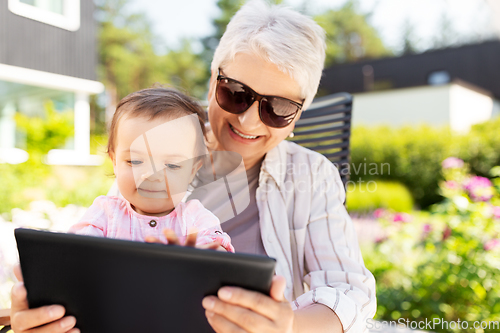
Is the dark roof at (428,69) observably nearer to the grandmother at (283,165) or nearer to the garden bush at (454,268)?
the garden bush at (454,268)

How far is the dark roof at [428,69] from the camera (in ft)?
68.9

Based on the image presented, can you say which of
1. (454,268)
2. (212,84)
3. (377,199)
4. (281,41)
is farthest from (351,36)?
(281,41)

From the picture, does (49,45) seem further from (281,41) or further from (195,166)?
(195,166)

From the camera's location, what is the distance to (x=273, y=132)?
5.13 feet

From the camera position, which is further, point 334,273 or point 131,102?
point 334,273

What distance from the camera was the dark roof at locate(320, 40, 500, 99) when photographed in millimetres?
21016

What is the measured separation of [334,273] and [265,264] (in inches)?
28.2

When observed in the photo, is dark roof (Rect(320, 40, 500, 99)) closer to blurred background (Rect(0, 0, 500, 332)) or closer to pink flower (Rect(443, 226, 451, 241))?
blurred background (Rect(0, 0, 500, 332))

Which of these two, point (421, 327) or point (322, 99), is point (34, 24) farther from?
point (421, 327)

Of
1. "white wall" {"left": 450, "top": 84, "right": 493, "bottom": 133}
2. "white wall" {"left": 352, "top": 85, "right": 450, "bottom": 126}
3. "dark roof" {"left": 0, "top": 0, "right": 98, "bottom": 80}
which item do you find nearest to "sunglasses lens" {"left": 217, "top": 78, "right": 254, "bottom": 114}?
"dark roof" {"left": 0, "top": 0, "right": 98, "bottom": 80}

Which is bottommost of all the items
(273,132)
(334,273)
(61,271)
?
(334,273)

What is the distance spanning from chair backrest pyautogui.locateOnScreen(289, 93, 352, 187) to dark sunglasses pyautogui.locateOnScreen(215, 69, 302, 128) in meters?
0.77

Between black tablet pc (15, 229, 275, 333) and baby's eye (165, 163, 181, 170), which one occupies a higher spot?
baby's eye (165, 163, 181, 170)

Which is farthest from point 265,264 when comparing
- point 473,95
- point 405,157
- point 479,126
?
point 473,95
